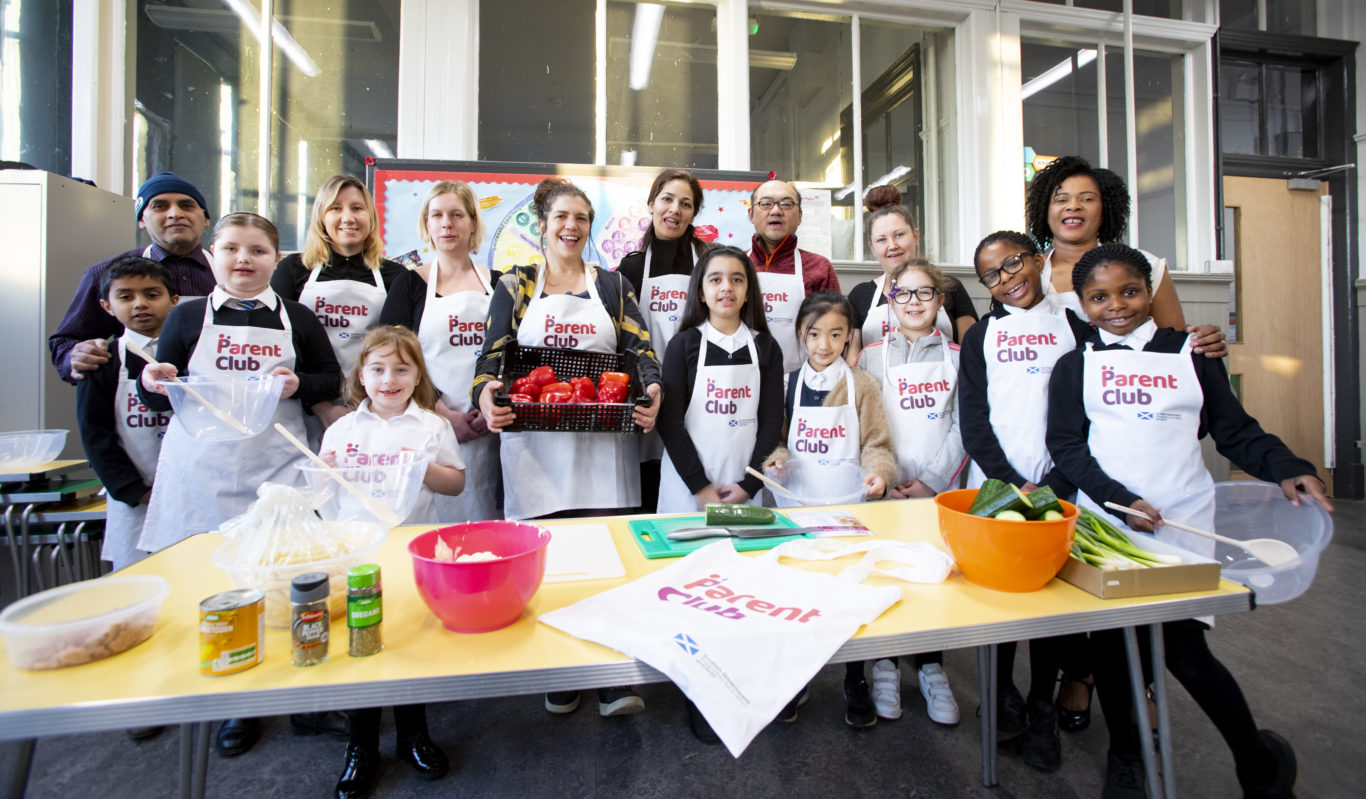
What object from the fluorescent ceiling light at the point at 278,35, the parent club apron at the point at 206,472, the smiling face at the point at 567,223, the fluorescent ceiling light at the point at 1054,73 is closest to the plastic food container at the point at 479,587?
the parent club apron at the point at 206,472

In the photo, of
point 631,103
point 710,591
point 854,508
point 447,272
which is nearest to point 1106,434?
point 854,508

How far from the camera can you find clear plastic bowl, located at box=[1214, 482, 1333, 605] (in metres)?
1.18

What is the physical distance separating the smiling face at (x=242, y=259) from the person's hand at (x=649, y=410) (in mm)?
1310

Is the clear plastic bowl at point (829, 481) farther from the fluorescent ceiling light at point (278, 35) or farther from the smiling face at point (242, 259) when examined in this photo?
the fluorescent ceiling light at point (278, 35)

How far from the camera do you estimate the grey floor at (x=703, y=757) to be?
1796 mm

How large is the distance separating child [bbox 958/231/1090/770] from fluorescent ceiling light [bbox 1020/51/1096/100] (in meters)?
3.79

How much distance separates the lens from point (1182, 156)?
5.14 meters

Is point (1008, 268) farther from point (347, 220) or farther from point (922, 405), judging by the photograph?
point (347, 220)

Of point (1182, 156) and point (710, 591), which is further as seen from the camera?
point (1182, 156)

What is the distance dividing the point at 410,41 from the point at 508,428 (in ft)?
10.7

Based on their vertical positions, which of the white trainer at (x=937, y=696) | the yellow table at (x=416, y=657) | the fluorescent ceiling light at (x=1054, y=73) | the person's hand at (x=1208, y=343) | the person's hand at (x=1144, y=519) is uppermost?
the fluorescent ceiling light at (x=1054, y=73)

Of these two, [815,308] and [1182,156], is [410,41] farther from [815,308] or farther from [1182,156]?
[1182,156]

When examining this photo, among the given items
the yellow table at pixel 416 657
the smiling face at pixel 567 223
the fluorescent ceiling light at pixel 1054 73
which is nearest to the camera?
the yellow table at pixel 416 657

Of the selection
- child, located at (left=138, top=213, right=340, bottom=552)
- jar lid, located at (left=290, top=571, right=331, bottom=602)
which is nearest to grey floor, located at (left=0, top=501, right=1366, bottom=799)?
child, located at (left=138, top=213, right=340, bottom=552)
